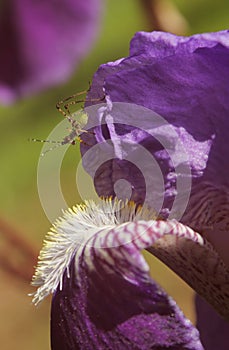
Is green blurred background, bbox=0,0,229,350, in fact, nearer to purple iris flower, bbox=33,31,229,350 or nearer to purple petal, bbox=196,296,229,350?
purple petal, bbox=196,296,229,350

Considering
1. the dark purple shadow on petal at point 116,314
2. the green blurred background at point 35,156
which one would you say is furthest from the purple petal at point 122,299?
the green blurred background at point 35,156

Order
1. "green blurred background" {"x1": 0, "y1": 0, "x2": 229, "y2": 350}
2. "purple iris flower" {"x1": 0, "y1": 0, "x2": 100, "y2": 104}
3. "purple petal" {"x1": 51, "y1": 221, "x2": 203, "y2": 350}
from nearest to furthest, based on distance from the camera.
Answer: "purple petal" {"x1": 51, "y1": 221, "x2": 203, "y2": 350}, "green blurred background" {"x1": 0, "y1": 0, "x2": 229, "y2": 350}, "purple iris flower" {"x1": 0, "y1": 0, "x2": 100, "y2": 104}

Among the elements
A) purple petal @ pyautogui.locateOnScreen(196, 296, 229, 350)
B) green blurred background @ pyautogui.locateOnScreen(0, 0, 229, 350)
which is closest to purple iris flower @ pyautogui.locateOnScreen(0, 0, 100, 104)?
green blurred background @ pyautogui.locateOnScreen(0, 0, 229, 350)

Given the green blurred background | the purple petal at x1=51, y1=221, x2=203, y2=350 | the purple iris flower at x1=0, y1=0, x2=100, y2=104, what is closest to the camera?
the purple petal at x1=51, y1=221, x2=203, y2=350

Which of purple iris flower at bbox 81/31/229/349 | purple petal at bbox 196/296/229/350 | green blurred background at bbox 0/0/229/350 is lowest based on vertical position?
purple petal at bbox 196/296/229/350

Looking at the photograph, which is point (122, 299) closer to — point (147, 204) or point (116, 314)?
point (116, 314)

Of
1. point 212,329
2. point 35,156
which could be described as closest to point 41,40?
point 35,156

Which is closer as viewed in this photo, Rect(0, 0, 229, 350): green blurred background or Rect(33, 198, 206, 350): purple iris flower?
Rect(33, 198, 206, 350): purple iris flower
